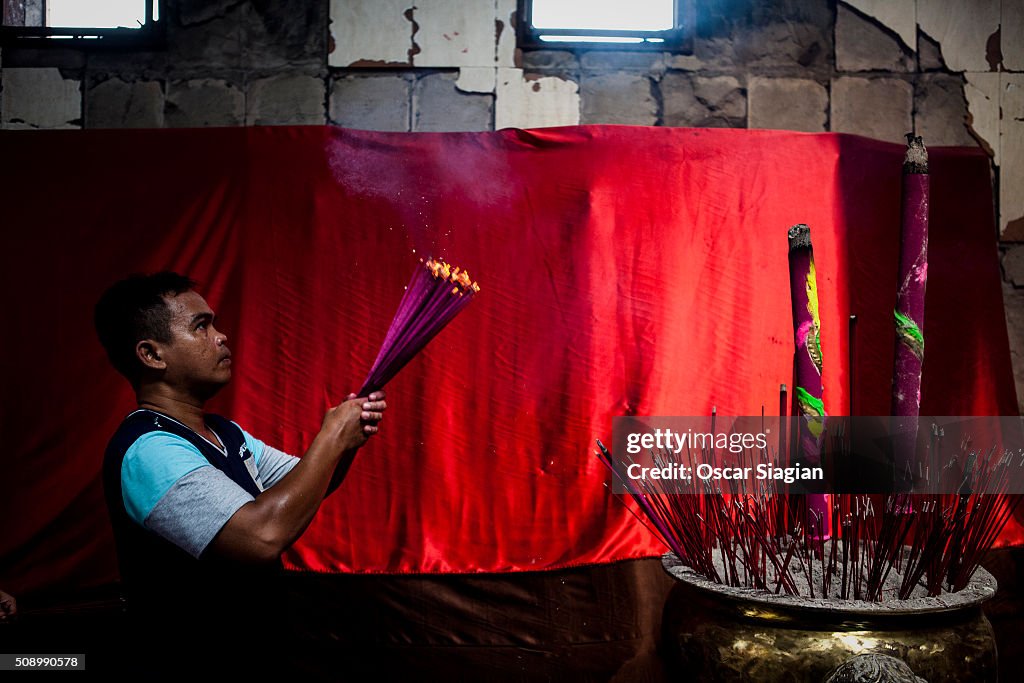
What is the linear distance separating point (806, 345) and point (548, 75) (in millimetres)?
1879

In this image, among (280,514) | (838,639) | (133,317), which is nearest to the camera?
(838,639)

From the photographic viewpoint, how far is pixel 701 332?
8.08ft

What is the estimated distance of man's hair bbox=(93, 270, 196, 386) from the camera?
1.48 m

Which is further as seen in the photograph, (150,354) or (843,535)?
(150,354)

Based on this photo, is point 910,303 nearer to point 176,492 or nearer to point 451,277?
point 451,277

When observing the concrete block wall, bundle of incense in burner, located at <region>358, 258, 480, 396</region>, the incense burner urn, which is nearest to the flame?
bundle of incense in burner, located at <region>358, 258, 480, 396</region>

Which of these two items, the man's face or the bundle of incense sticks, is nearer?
the bundle of incense sticks

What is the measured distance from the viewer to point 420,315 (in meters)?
1.48

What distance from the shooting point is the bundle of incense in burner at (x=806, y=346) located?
1081mm

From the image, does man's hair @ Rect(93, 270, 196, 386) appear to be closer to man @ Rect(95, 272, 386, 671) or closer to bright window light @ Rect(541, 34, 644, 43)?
man @ Rect(95, 272, 386, 671)

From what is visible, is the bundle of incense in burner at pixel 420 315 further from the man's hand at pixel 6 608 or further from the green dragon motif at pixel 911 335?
the man's hand at pixel 6 608

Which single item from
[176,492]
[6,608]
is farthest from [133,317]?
[6,608]

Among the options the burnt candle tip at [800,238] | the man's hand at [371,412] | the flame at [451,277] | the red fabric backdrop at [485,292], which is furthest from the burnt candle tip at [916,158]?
the red fabric backdrop at [485,292]

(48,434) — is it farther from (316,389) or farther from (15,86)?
(15,86)
